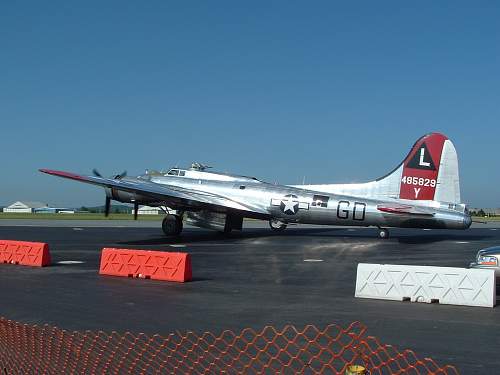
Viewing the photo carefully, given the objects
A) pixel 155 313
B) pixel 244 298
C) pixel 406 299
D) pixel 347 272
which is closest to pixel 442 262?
pixel 347 272

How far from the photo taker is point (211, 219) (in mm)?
40812

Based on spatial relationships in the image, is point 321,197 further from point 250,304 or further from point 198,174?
point 250,304

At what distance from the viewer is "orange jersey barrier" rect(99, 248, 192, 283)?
19859mm

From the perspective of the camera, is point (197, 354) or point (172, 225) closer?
point (197, 354)

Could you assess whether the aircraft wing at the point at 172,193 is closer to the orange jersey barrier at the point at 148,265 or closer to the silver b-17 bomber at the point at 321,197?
the silver b-17 bomber at the point at 321,197

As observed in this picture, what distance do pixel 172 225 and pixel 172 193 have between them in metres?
3.18

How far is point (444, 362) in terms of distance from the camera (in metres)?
9.43

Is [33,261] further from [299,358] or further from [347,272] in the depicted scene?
[299,358]

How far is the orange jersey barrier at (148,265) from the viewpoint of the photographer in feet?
65.2

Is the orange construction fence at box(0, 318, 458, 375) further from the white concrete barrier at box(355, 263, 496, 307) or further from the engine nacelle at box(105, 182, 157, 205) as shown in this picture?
the engine nacelle at box(105, 182, 157, 205)

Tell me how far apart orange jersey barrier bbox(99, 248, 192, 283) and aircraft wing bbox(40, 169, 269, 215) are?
14542mm

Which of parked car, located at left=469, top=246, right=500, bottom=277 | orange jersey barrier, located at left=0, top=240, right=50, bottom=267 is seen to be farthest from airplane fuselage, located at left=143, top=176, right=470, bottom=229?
orange jersey barrier, located at left=0, top=240, right=50, bottom=267

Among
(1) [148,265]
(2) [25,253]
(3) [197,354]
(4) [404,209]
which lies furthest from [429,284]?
(4) [404,209]

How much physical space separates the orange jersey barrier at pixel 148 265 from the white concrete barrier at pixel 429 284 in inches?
250
